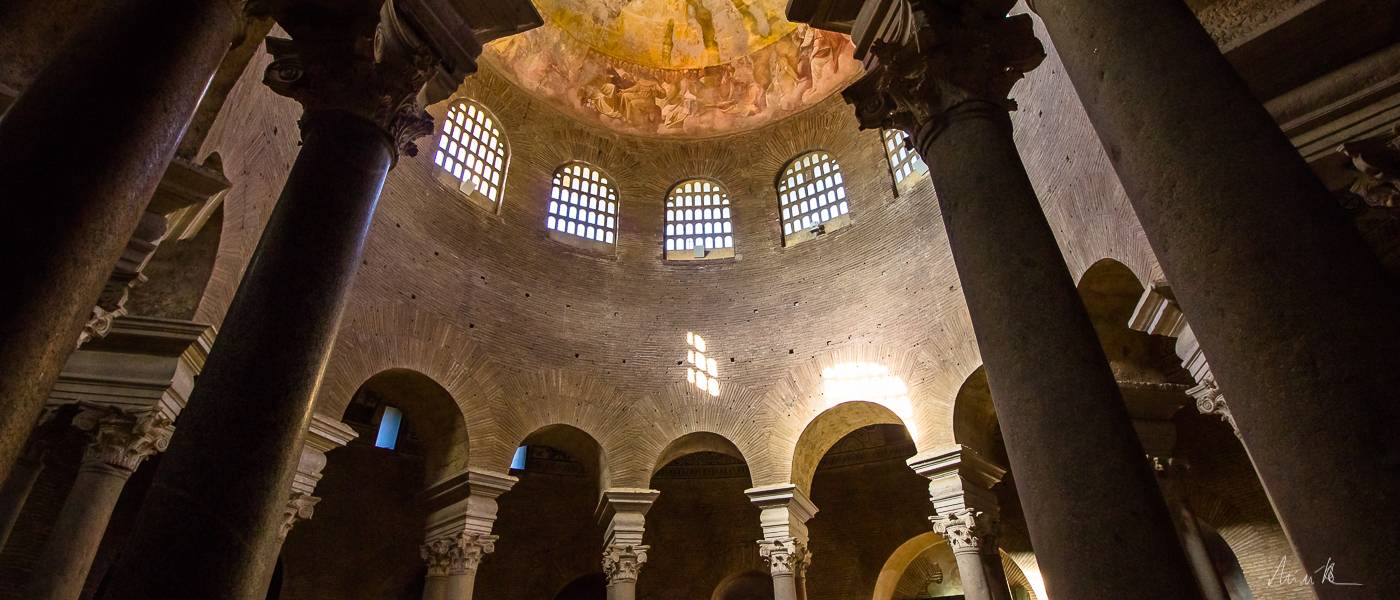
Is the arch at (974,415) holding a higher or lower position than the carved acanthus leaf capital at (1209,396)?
higher

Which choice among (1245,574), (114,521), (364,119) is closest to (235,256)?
(364,119)

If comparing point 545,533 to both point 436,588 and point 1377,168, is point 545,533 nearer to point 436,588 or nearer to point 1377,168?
point 436,588

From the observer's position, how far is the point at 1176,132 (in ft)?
8.75

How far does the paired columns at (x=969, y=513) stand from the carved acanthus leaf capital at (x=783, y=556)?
2.06 metres

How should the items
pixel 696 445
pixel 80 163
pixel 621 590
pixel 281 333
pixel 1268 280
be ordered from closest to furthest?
pixel 1268 280 → pixel 80 163 → pixel 281 333 → pixel 621 590 → pixel 696 445

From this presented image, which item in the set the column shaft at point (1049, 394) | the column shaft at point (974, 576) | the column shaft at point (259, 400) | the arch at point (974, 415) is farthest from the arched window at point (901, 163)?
the column shaft at point (259, 400)

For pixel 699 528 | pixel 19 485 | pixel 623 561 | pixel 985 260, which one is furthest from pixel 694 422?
pixel 985 260

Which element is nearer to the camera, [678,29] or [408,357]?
[408,357]

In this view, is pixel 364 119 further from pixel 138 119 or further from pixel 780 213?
pixel 780 213

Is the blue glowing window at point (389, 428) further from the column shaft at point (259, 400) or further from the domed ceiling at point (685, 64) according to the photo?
the column shaft at point (259, 400)

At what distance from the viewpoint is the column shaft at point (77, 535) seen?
5.49 m

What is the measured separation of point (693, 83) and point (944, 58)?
1118 cm

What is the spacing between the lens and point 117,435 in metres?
6.31

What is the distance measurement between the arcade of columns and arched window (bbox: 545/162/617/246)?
8.55m
